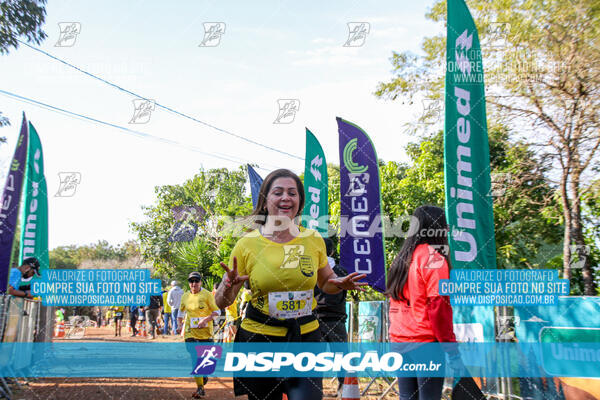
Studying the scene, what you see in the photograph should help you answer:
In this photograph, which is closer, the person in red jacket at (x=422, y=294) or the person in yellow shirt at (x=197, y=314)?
the person in red jacket at (x=422, y=294)

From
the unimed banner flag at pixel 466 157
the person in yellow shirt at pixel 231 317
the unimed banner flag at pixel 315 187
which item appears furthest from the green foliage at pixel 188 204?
the unimed banner flag at pixel 466 157

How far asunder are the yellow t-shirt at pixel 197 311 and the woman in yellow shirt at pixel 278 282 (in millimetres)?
4941

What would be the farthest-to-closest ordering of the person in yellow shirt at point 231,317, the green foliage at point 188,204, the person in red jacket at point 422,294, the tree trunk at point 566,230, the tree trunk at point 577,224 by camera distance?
the green foliage at point 188,204 → the person in yellow shirt at point 231,317 → the tree trunk at point 577,224 → the tree trunk at point 566,230 → the person in red jacket at point 422,294

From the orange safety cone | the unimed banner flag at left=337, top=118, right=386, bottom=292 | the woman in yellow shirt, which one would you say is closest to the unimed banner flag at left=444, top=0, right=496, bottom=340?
the orange safety cone

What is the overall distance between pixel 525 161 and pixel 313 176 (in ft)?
14.7

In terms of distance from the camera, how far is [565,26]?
8.77 m

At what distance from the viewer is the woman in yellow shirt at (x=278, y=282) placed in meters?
2.88

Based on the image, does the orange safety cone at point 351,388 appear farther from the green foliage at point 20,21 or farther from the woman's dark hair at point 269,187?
the green foliage at point 20,21

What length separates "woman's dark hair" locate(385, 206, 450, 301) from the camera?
3.33m

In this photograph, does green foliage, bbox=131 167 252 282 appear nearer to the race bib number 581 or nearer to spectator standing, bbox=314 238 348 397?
spectator standing, bbox=314 238 348 397

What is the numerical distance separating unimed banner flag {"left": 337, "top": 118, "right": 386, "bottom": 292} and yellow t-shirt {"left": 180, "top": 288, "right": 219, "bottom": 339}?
96.2 inches

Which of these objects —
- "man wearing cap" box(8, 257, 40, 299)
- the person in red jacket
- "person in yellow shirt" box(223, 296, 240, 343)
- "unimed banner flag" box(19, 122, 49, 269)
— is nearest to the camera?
the person in red jacket

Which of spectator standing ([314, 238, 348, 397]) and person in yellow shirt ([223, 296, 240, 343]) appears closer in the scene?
spectator standing ([314, 238, 348, 397])

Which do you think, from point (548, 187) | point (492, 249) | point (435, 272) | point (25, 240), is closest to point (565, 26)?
point (548, 187)
